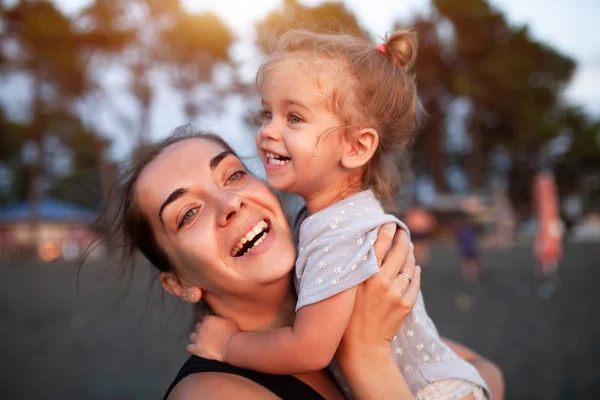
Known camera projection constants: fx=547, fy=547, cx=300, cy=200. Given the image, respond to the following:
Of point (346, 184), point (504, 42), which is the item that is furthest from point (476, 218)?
point (346, 184)

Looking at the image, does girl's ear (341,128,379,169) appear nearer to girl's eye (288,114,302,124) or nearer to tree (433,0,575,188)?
girl's eye (288,114,302,124)

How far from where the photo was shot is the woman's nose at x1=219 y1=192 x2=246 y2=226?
5.68ft

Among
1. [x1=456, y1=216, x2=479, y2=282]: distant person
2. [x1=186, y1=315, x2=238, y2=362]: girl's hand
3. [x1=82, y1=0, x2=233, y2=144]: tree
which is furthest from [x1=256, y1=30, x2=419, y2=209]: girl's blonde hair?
[x1=82, y1=0, x2=233, y2=144]: tree

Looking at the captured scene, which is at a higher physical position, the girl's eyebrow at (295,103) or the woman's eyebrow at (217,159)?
the girl's eyebrow at (295,103)

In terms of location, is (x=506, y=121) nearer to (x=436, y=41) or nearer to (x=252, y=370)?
(x=436, y=41)

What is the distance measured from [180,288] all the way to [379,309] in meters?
0.76

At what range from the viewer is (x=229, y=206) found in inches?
68.4

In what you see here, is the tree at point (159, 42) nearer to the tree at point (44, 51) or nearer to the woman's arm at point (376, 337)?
the tree at point (44, 51)

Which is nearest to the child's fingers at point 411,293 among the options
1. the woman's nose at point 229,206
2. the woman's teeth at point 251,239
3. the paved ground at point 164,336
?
the woman's teeth at point 251,239

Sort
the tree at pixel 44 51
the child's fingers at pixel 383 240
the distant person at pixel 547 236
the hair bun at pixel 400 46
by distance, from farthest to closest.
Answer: the tree at pixel 44 51
the distant person at pixel 547 236
the hair bun at pixel 400 46
the child's fingers at pixel 383 240

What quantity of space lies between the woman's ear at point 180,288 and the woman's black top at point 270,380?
0.28m

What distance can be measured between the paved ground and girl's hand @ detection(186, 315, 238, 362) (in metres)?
1.30

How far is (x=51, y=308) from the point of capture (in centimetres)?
1195

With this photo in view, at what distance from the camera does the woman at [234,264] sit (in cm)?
160
